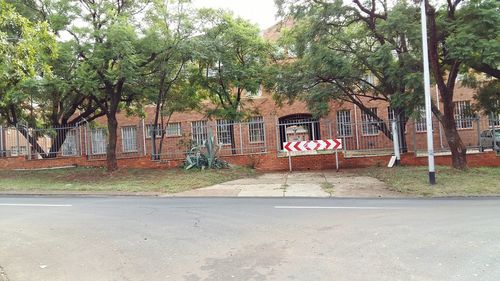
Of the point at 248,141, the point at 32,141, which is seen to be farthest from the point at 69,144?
the point at 248,141

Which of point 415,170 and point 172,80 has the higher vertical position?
point 172,80

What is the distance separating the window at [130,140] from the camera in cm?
2334

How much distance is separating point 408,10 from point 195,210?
39.9 feet

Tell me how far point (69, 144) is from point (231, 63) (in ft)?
33.4

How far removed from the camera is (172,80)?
21.9m

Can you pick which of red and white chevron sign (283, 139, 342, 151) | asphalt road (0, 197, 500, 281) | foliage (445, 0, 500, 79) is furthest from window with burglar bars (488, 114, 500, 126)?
asphalt road (0, 197, 500, 281)

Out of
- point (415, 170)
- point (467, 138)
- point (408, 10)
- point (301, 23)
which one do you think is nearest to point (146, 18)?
point (301, 23)

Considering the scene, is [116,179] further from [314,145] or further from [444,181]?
[444,181]

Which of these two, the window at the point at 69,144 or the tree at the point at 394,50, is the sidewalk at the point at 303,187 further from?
the window at the point at 69,144

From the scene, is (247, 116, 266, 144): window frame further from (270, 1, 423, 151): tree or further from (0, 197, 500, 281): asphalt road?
(0, 197, 500, 281): asphalt road

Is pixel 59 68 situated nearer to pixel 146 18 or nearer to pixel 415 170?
pixel 146 18

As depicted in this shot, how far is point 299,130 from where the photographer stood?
28578mm

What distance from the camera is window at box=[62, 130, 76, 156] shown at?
23859mm

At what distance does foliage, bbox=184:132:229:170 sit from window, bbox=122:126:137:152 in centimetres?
431
